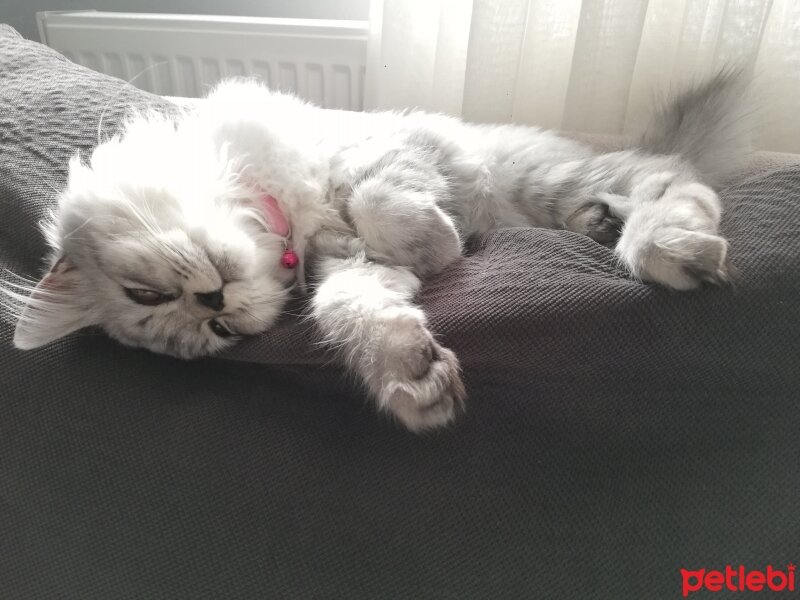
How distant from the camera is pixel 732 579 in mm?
766

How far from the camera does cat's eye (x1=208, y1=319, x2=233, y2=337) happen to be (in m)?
0.95

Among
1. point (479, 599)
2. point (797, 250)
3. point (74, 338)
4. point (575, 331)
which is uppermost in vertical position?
point (797, 250)

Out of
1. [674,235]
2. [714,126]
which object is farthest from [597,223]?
[714,126]

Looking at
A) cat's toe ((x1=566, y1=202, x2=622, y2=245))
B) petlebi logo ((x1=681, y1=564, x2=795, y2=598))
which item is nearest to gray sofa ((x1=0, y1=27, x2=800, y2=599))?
petlebi logo ((x1=681, y1=564, x2=795, y2=598))

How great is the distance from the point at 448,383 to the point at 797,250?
20.7 inches

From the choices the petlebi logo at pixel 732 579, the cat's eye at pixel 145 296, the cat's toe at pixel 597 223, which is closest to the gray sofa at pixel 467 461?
the petlebi logo at pixel 732 579

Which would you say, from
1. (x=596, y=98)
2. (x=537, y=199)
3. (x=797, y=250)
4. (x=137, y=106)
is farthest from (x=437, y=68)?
(x=797, y=250)

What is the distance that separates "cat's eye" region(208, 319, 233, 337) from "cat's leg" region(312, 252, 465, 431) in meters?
0.15

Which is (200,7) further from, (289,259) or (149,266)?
(149,266)

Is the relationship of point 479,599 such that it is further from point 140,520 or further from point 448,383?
point 140,520

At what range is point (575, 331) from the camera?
790 mm

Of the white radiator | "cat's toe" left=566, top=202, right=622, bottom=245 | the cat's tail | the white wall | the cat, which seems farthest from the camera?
the white wall

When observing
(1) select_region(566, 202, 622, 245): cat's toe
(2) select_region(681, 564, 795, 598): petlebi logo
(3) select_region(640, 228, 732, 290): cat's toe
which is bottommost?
(2) select_region(681, 564, 795, 598): petlebi logo

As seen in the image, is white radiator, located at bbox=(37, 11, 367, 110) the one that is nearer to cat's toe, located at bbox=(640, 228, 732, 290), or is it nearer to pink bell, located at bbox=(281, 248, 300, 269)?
pink bell, located at bbox=(281, 248, 300, 269)
